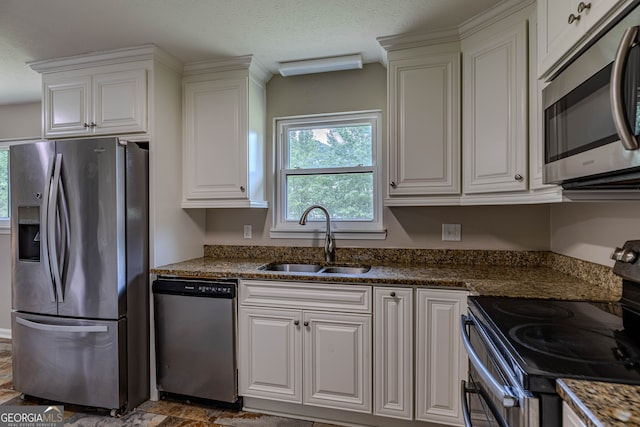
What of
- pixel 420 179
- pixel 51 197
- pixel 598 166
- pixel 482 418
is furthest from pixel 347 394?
pixel 51 197

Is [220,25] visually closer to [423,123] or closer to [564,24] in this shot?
[423,123]

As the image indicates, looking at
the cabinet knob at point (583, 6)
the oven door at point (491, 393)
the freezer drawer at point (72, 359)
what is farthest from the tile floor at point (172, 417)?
the cabinet knob at point (583, 6)

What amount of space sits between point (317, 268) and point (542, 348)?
1.71 m

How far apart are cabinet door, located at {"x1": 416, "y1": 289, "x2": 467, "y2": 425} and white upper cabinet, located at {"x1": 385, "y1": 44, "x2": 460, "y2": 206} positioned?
66cm

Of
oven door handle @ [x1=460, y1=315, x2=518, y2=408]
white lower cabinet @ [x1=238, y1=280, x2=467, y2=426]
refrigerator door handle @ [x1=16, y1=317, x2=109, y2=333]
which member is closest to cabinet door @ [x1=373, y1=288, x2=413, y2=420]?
white lower cabinet @ [x1=238, y1=280, x2=467, y2=426]

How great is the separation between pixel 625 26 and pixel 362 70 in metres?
1.89

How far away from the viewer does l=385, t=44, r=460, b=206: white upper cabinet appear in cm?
209

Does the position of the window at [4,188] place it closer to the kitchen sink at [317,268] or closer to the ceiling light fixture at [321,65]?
the kitchen sink at [317,268]

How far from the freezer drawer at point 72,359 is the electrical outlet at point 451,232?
7.14 ft

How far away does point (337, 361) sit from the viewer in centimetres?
198

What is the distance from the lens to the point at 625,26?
834 millimetres

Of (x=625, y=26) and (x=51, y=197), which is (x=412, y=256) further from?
(x=51, y=197)

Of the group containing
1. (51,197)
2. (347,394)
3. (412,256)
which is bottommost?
(347,394)

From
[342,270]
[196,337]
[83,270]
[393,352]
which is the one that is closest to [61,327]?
[83,270]
